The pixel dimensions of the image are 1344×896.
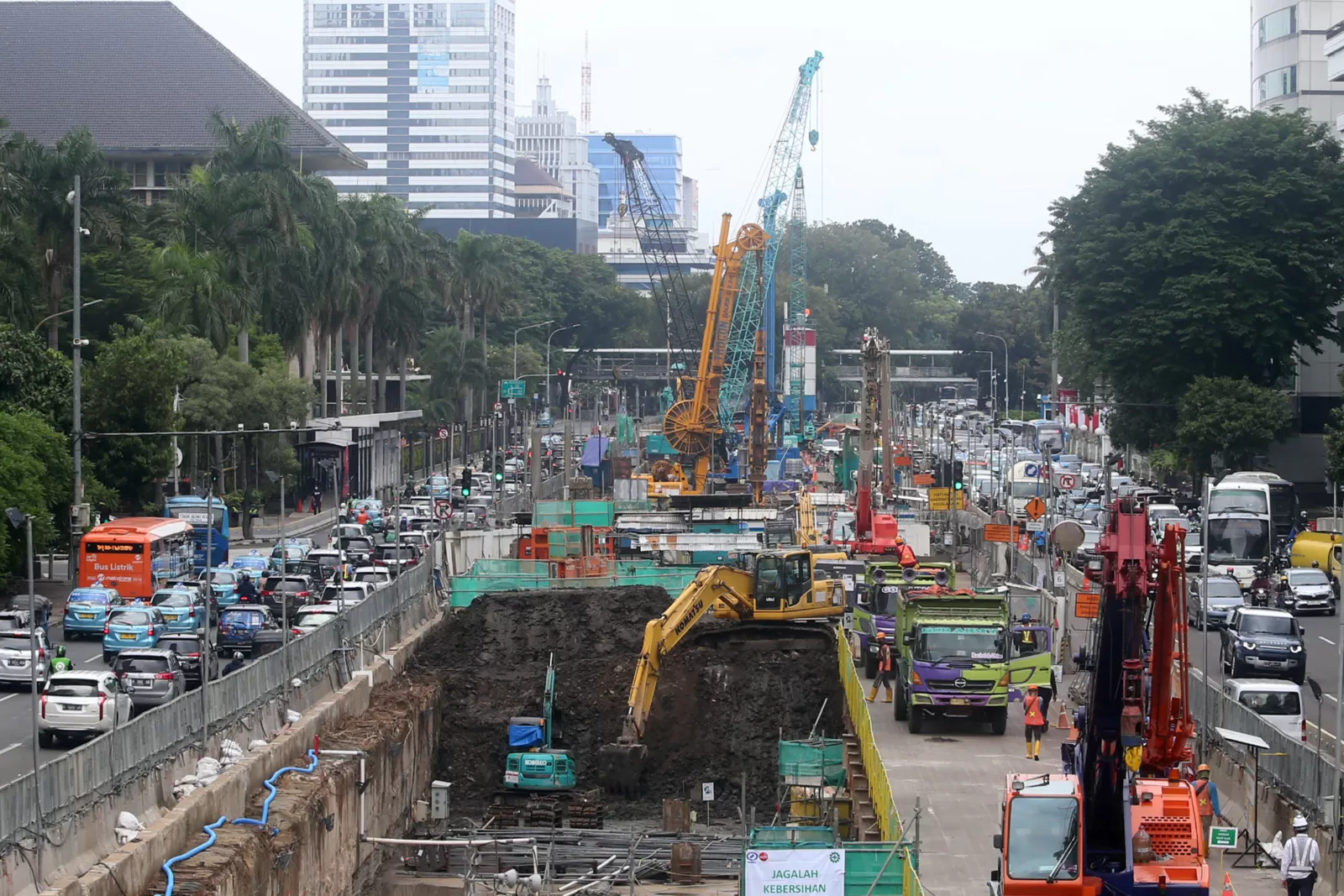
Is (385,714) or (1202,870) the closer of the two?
(1202,870)

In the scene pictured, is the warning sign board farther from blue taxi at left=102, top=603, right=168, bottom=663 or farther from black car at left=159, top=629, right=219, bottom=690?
blue taxi at left=102, top=603, right=168, bottom=663

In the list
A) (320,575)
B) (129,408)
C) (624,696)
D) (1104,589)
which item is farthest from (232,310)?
(1104,589)

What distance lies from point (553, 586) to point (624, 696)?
457 inches

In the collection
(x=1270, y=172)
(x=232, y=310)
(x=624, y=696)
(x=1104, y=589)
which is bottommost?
(x=624, y=696)

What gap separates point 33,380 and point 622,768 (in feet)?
96.3

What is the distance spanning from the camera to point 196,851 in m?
26.3

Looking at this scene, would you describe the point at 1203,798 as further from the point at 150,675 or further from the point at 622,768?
the point at 150,675

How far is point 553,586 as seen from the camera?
59.4 meters

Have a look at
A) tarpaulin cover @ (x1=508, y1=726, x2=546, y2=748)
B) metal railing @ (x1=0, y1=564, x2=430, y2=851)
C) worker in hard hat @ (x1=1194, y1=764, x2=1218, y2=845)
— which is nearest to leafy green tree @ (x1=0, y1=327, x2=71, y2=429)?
metal railing @ (x1=0, y1=564, x2=430, y2=851)

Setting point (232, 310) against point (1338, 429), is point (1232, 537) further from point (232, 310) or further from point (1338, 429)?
point (232, 310)

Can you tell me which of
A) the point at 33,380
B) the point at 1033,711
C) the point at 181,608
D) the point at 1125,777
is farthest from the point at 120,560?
the point at 1125,777

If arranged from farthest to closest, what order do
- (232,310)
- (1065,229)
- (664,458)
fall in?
(664,458), (1065,229), (232,310)

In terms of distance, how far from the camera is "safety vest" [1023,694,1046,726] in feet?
122

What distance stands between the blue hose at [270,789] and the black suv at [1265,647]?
2109cm
